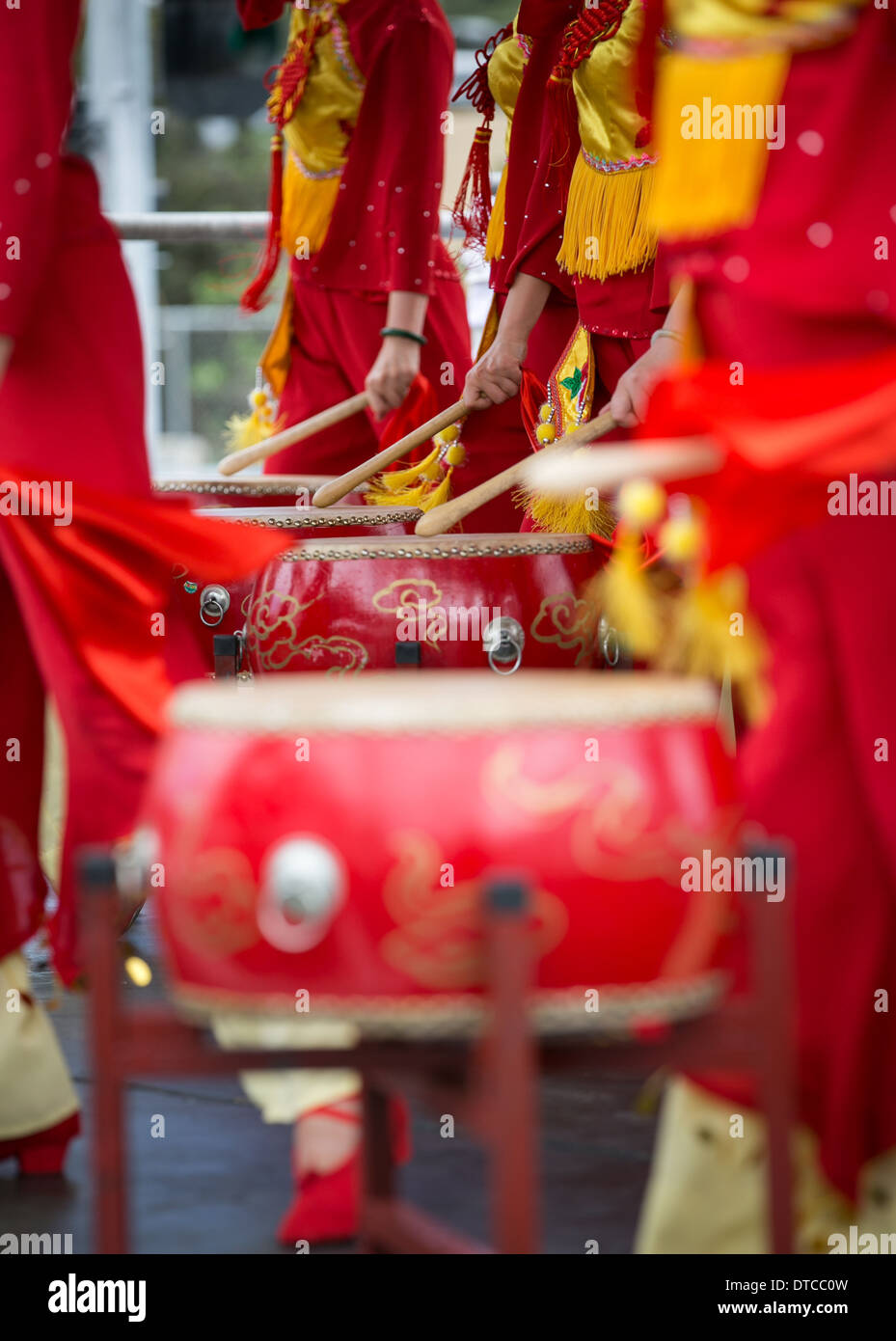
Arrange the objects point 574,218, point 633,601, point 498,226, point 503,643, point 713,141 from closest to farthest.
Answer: point 633,601
point 713,141
point 503,643
point 574,218
point 498,226

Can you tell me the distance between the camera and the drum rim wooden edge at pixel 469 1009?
4.65 ft

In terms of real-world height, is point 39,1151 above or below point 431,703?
below

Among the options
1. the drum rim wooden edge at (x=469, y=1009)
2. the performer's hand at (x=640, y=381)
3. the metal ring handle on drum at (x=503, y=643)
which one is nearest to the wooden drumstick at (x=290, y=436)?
the performer's hand at (x=640, y=381)

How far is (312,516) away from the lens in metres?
3.03

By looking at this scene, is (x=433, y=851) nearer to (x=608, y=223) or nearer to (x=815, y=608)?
(x=815, y=608)

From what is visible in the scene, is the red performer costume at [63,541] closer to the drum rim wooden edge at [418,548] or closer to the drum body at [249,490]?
the drum rim wooden edge at [418,548]

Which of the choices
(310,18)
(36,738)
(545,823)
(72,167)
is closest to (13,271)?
(72,167)

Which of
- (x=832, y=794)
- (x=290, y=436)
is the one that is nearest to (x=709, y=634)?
(x=832, y=794)

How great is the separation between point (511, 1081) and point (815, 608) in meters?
0.61

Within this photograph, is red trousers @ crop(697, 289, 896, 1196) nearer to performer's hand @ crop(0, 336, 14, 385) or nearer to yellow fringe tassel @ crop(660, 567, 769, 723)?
yellow fringe tassel @ crop(660, 567, 769, 723)

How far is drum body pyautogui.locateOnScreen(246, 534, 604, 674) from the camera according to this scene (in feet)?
8.61

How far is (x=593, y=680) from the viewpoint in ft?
5.18

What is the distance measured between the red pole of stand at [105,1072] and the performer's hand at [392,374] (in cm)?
217
